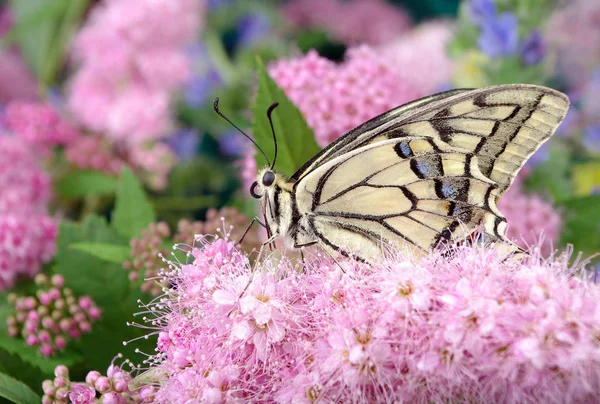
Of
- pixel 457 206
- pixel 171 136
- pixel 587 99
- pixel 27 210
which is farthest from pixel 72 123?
pixel 587 99

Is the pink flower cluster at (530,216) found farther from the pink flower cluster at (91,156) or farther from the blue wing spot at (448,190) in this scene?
the pink flower cluster at (91,156)

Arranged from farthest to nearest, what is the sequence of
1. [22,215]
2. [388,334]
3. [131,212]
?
[22,215] → [131,212] → [388,334]

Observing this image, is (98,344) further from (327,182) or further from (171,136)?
(171,136)

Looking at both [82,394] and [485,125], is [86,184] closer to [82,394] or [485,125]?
[82,394]

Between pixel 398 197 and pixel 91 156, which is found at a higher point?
pixel 398 197

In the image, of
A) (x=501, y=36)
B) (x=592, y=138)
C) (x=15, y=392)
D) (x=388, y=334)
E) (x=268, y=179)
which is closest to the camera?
(x=388, y=334)

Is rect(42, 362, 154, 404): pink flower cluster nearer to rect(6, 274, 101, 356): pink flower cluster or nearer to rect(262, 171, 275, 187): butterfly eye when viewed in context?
rect(6, 274, 101, 356): pink flower cluster

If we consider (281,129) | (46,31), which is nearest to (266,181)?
(281,129)
